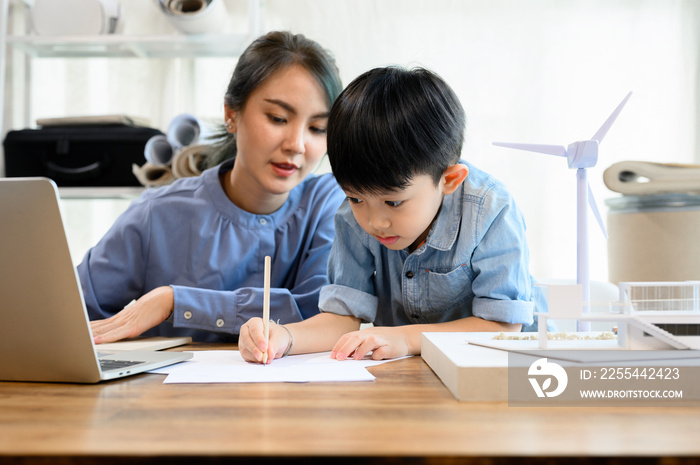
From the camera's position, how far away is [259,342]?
0.85 m

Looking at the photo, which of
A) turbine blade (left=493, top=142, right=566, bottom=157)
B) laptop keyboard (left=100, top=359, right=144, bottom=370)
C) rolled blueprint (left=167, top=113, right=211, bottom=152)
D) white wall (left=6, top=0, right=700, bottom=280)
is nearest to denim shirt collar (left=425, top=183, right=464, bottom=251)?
turbine blade (left=493, top=142, right=566, bottom=157)

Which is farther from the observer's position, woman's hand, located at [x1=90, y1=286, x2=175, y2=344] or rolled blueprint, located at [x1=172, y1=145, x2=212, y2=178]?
rolled blueprint, located at [x1=172, y1=145, x2=212, y2=178]

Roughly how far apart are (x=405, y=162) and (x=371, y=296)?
321mm

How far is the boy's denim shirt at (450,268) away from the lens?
105cm

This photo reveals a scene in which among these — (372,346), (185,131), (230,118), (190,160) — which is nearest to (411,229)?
(372,346)

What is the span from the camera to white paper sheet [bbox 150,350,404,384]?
71cm

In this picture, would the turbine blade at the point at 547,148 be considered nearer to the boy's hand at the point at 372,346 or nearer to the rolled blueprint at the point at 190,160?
the boy's hand at the point at 372,346

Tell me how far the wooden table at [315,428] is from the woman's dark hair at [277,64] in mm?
925

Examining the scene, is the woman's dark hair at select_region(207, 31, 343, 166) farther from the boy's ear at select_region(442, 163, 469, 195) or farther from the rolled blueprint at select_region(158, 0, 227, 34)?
the rolled blueprint at select_region(158, 0, 227, 34)

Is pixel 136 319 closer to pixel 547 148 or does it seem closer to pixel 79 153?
pixel 547 148

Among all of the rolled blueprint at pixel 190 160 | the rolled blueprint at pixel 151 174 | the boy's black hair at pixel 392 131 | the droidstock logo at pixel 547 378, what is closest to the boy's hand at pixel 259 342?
the boy's black hair at pixel 392 131

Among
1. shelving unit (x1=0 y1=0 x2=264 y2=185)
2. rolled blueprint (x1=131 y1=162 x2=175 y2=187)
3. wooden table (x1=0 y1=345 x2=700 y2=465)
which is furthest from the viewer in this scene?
shelving unit (x1=0 y1=0 x2=264 y2=185)

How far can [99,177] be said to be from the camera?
2.15 m

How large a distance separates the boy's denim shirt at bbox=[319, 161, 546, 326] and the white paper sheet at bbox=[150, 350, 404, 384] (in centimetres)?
28
